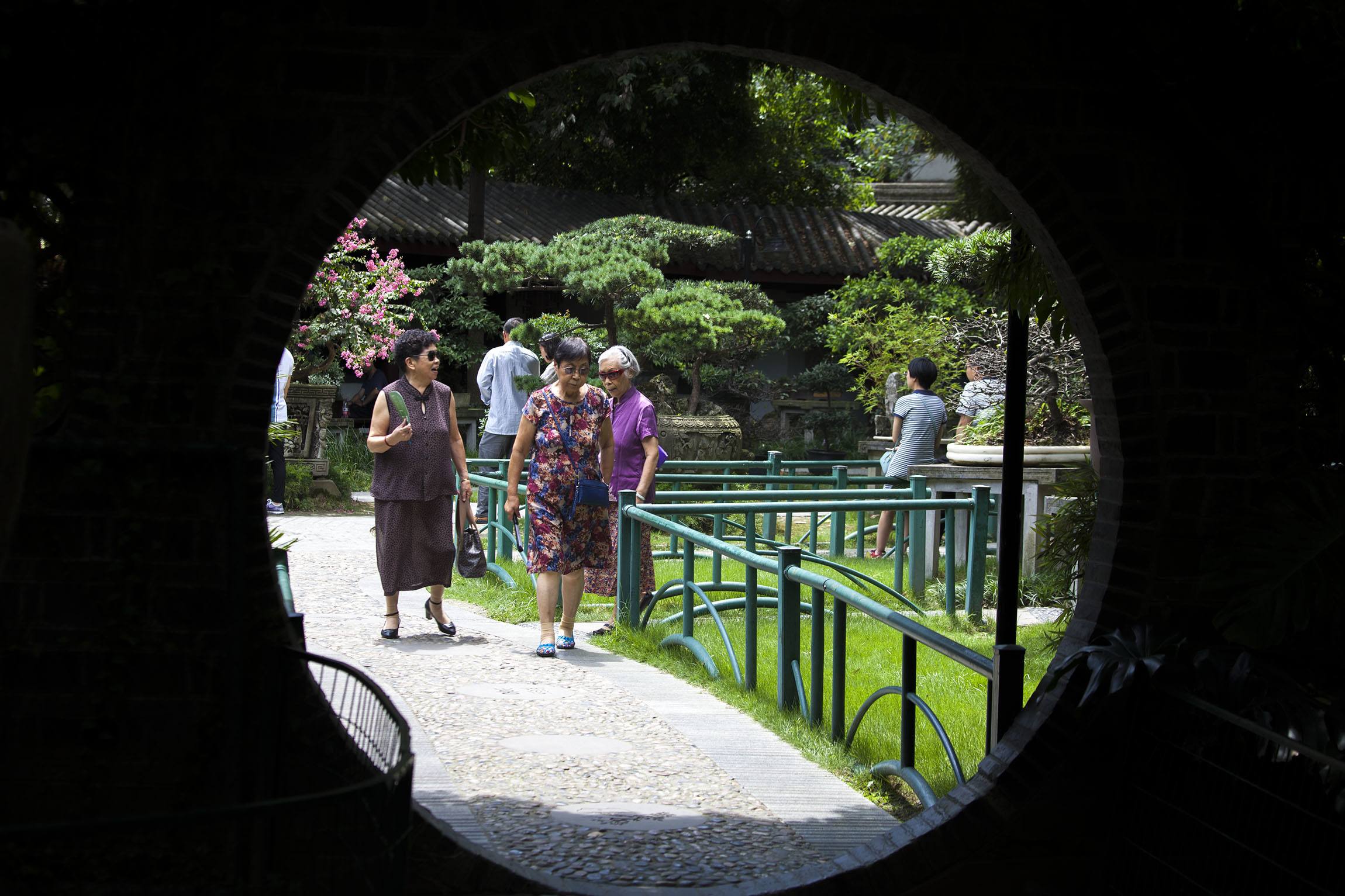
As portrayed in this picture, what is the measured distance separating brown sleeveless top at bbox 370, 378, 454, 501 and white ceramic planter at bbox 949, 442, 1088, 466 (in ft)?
15.9

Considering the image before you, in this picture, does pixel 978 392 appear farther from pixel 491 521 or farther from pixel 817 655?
pixel 817 655

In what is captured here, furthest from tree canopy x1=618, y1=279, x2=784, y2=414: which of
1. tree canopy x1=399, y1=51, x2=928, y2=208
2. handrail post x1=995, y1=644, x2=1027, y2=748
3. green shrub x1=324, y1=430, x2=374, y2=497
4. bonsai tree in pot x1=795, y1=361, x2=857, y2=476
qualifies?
handrail post x1=995, y1=644, x2=1027, y2=748

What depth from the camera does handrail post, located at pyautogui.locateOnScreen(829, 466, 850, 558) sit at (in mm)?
12016

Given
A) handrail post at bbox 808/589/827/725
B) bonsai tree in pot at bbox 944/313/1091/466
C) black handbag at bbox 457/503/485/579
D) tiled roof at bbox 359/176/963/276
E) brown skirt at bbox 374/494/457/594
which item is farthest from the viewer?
Result: tiled roof at bbox 359/176/963/276

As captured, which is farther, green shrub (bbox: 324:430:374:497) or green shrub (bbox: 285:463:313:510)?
green shrub (bbox: 324:430:374:497)

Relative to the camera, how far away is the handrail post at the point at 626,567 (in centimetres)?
822

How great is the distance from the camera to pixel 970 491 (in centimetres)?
1123

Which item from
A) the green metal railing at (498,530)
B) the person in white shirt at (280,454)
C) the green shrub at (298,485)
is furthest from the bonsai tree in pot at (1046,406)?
the green shrub at (298,485)

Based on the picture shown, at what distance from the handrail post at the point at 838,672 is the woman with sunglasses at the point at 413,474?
2884 millimetres

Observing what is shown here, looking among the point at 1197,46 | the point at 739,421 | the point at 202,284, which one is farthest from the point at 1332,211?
the point at 739,421

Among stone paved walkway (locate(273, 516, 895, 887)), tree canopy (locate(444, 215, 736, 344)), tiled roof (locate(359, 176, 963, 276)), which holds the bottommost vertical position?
stone paved walkway (locate(273, 516, 895, 887))

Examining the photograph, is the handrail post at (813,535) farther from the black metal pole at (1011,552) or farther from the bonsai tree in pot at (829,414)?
the bonsai tree in pot at (829,414)

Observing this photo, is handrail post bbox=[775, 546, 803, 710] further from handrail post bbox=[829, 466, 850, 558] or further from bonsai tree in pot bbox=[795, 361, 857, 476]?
bonsai tree in pot bbox=[795, 361, 857, 476]

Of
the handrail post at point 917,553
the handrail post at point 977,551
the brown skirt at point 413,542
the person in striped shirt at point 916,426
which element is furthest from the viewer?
the person in striped shirt at point 916,426
